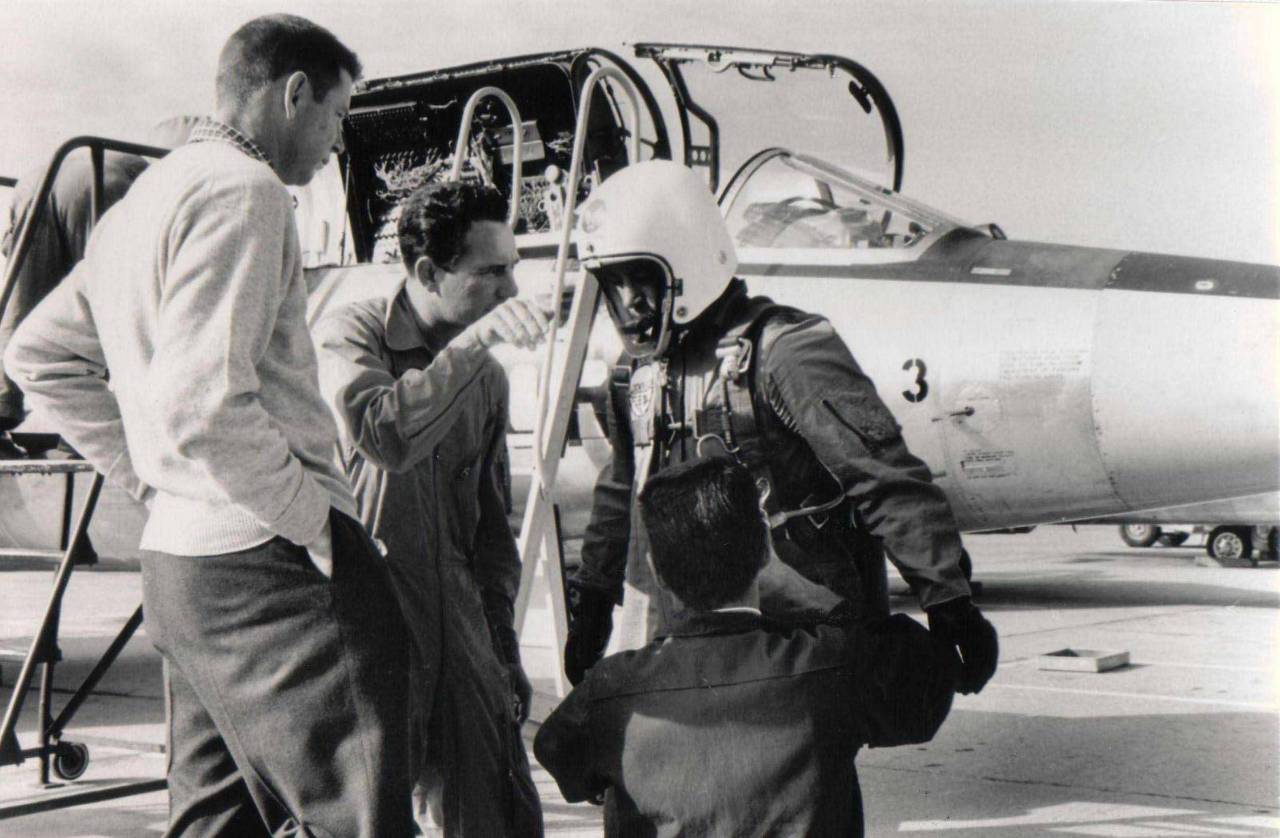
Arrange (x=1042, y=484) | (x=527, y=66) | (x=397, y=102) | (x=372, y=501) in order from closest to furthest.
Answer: (x=372, y=501), (x=1042, y=484), (x=527, y=66), (x=397, y=102)

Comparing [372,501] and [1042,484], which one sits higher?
[372,501]

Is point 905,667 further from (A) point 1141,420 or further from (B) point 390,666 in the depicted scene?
(A) point 1141,420

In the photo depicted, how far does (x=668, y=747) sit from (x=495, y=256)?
1186 millimetres

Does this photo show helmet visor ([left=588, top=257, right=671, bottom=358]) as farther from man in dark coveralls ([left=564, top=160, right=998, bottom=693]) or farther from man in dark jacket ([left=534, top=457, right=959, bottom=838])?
man in dark jacket ([left=534, top=457, right=959, bottom=838])

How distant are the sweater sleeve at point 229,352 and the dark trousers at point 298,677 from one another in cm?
10

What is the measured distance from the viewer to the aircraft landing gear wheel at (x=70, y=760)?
4.65 m

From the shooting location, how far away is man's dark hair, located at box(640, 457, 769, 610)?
2.08m

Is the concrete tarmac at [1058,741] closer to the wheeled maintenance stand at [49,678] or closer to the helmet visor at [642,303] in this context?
the wheeled maintenance stand at [49,678]

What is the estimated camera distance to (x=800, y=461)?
2539mm

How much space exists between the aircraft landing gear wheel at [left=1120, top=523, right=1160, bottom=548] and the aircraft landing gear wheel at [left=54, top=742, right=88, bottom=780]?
15837 millimetres

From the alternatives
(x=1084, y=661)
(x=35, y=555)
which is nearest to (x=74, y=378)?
(x=35, y=555)

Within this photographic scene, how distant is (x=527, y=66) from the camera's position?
7.29m

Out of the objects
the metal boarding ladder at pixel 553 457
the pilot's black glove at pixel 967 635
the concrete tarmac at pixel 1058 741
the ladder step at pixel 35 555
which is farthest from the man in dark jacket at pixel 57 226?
the pilot's black glove at pixel 967 635

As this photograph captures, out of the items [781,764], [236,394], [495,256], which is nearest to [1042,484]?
[495,256]
